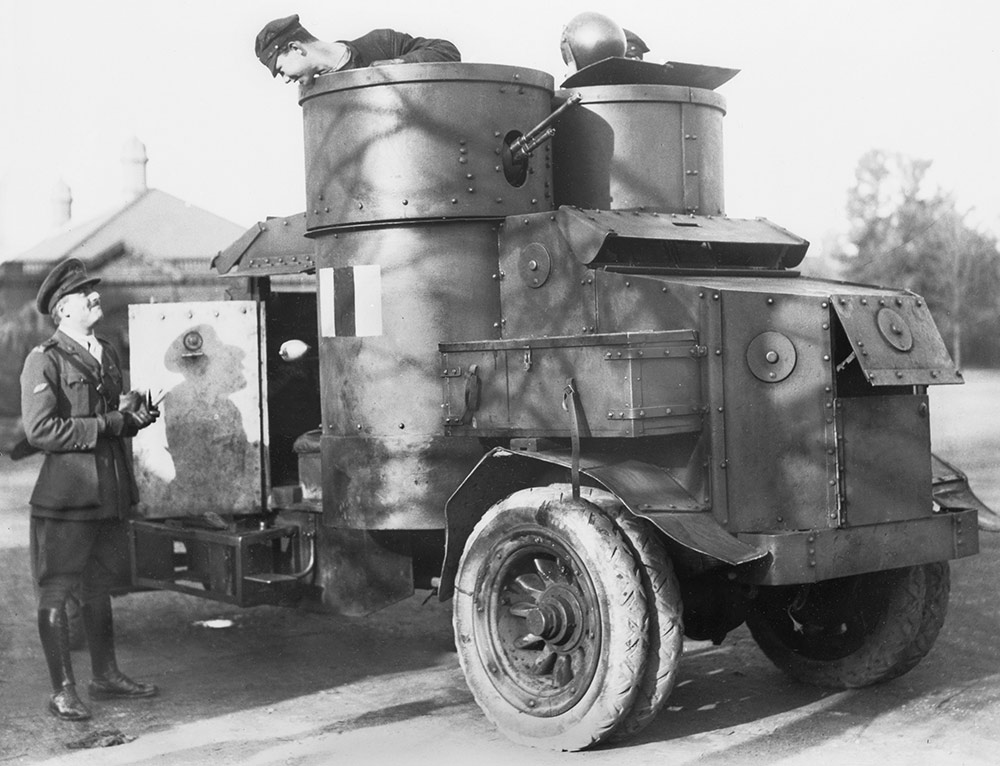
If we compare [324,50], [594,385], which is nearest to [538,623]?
[594,385]

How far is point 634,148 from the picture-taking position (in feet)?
21.9

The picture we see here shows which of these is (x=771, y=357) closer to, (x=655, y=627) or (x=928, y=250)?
(x=655, y=627)

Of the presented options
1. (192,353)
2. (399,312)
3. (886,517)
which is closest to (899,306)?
(886,517)

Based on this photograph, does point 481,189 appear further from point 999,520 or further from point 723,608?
point 999,520

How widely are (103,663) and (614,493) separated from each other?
272cm

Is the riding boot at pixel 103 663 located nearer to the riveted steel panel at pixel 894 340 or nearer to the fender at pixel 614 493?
the fender at pixel 614 493

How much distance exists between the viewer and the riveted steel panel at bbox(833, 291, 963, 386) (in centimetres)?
547

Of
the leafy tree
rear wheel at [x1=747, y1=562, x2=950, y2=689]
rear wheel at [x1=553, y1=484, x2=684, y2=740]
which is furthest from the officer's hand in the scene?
the leafy tree

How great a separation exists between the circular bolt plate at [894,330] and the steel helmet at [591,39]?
2.13 meters

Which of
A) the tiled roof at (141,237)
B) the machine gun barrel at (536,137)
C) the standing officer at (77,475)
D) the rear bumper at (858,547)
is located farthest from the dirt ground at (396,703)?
the tiled roof at (141,237)

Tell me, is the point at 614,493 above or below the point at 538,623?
above

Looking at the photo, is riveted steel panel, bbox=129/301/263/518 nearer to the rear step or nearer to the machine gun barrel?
the rear step

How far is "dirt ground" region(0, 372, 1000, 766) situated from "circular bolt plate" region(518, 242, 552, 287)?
75.3 inches

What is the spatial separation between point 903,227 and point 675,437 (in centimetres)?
1199
